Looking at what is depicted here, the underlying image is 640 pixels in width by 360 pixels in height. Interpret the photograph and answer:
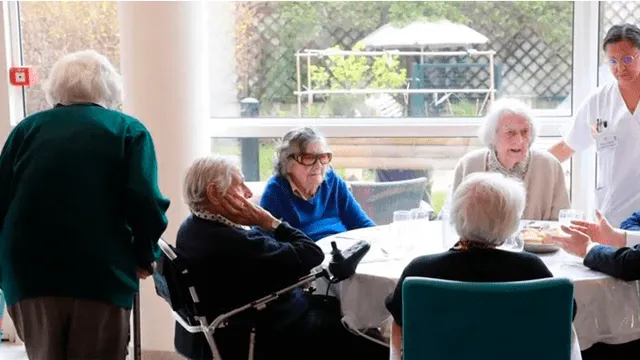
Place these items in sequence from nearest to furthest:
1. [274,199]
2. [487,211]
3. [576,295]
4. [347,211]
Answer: [487,211], [576,295], [274,199], [347,211]

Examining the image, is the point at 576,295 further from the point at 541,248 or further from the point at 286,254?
the point at 286,254

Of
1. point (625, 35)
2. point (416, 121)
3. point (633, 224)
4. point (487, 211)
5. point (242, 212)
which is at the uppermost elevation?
point (625, 35)

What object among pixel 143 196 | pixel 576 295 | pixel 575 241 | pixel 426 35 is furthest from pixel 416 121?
pixel 143 196

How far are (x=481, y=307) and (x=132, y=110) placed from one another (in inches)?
102

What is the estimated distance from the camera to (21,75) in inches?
192

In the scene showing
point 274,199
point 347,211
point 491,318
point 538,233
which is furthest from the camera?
point 347,211

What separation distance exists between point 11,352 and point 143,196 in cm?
237

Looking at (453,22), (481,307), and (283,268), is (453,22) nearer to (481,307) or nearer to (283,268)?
(283,268)

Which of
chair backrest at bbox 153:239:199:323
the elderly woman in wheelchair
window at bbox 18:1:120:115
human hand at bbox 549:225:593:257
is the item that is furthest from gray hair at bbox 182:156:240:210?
window at bbox 18:1:120:115

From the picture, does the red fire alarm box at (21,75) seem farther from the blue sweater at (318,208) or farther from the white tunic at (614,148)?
the white tunic at (614,148)

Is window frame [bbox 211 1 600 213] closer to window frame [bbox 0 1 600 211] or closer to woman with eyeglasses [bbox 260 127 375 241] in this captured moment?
window frame [bbox 0 1 600 211]

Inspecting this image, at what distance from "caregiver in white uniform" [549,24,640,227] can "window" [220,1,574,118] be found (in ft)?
1.67

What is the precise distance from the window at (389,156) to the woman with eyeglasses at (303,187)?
882 mm

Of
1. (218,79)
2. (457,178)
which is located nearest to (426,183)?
(457,178)
